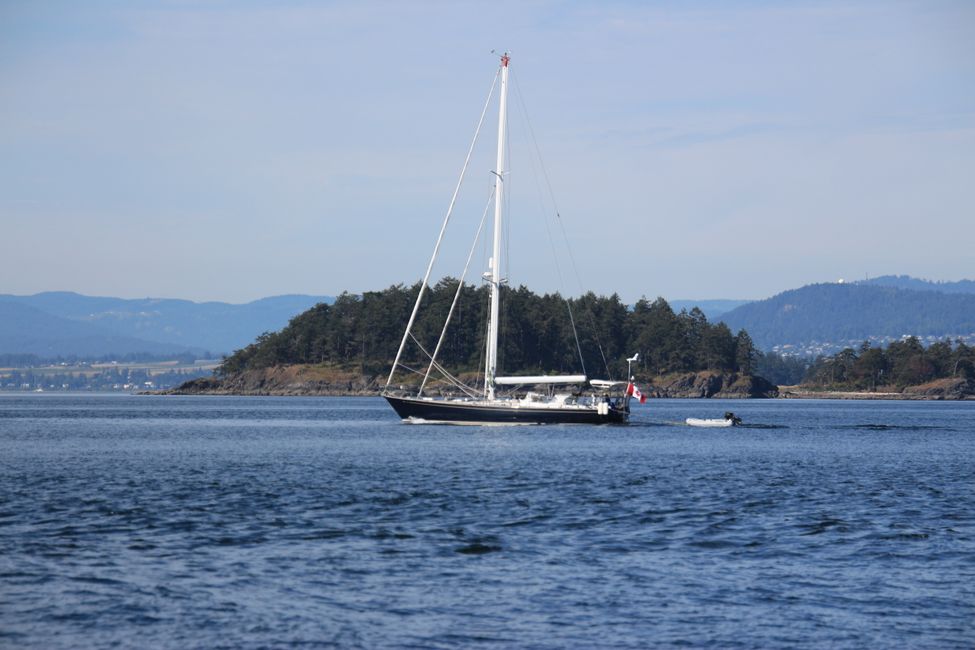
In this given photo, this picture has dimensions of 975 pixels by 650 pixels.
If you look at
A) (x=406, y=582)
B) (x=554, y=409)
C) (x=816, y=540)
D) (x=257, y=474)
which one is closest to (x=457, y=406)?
(x=554, y=409)

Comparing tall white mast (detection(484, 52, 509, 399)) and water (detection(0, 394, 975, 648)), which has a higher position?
tall white mast (detection(484, 52, 509, 399))

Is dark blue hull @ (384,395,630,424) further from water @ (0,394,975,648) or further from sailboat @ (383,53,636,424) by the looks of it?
water @ (0,394,975,648)

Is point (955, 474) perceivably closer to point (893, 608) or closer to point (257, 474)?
point (257, 474)

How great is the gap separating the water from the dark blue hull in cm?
2113

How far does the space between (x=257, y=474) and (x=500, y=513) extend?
20437 mm

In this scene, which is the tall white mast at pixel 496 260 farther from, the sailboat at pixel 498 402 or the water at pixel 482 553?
the water at pixel 482 553

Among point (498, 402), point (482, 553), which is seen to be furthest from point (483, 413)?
point (482, 553)

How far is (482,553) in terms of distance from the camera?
34.4 metres

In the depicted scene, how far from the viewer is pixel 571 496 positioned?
49344 millimetres

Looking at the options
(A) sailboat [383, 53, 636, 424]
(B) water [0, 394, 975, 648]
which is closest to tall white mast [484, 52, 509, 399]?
(A) sailboat [383, 53, 636, 424]

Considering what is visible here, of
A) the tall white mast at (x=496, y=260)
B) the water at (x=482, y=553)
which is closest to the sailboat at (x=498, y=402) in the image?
the tall white mast at (x=496, y=260)

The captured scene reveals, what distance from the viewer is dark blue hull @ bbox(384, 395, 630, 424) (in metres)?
92.2

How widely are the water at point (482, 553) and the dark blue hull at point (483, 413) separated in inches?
832

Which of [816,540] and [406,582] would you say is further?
[816,540]
